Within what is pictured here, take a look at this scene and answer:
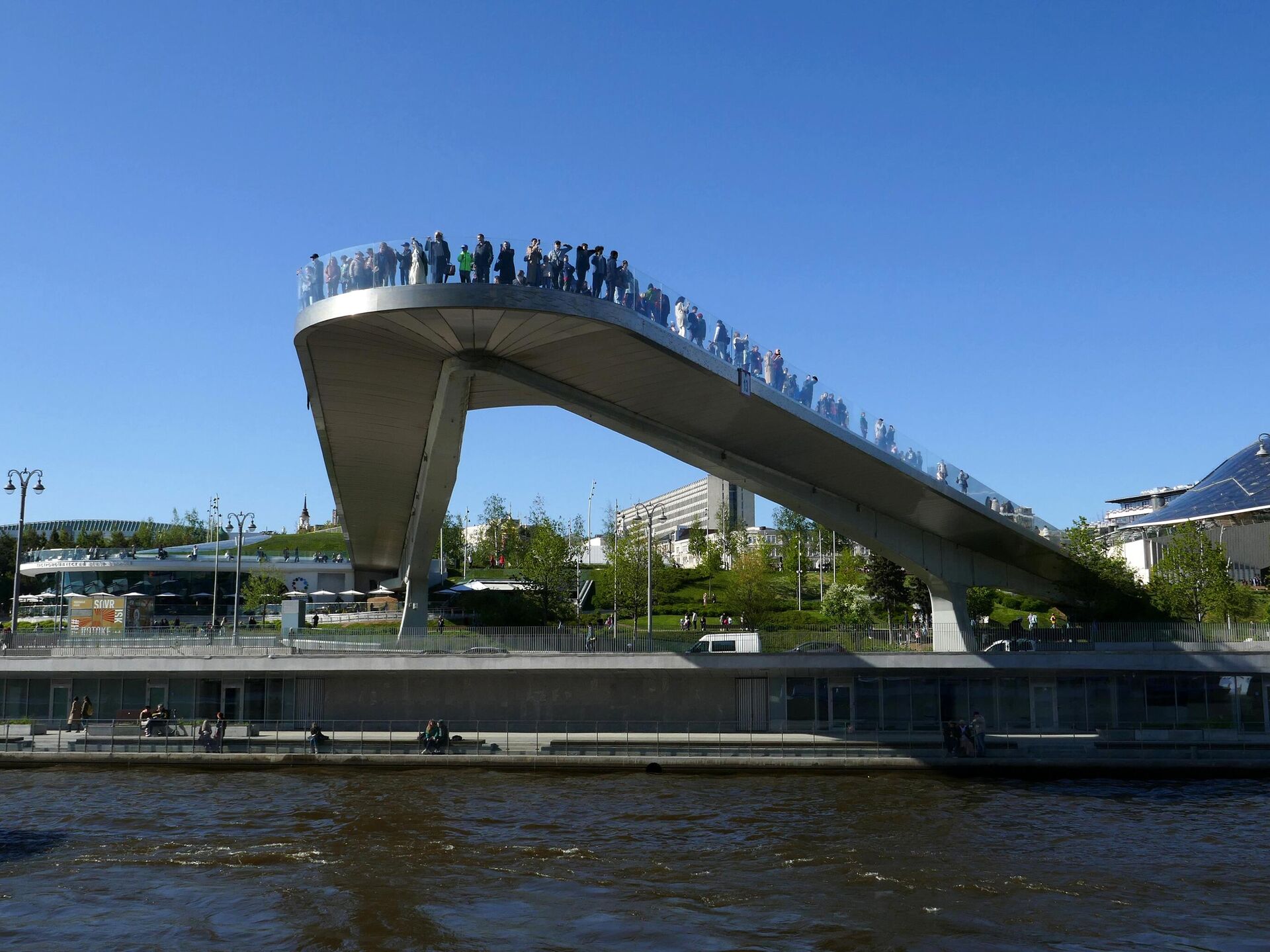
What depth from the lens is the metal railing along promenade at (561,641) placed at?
3681 cm

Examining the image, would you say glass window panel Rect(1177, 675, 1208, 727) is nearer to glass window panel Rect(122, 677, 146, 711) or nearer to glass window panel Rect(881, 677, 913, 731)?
glass window panel Rect(881, 677, 913, 731)

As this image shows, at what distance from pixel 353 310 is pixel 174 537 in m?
120

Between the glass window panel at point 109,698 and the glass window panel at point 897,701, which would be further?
the glass window panel at point 109,698

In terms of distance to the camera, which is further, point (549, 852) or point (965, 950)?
point (549, 852)

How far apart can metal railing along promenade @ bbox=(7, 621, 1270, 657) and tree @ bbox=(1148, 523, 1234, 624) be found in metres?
10.6

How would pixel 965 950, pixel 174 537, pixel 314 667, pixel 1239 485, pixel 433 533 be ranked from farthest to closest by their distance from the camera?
pixel 174 537 → pixel 1239 485 → pixel 433 533 → pixel 314 667 → pixel 965 950

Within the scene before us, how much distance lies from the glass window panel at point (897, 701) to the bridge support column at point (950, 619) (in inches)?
77.1

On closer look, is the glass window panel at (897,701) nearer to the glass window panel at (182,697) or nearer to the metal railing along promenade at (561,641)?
the metal railing along promenade at (561,641)

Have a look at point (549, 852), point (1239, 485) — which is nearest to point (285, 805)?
point (549, 852)

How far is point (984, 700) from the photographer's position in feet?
125

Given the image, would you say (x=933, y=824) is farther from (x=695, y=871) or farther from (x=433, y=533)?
(x=433, y=533)

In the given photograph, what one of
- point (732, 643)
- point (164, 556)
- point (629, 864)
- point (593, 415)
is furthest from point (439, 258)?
point (164, 556)

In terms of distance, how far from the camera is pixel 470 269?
26.6 m

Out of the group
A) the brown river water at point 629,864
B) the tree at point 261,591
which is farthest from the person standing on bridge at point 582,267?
the tree at point 261,591
